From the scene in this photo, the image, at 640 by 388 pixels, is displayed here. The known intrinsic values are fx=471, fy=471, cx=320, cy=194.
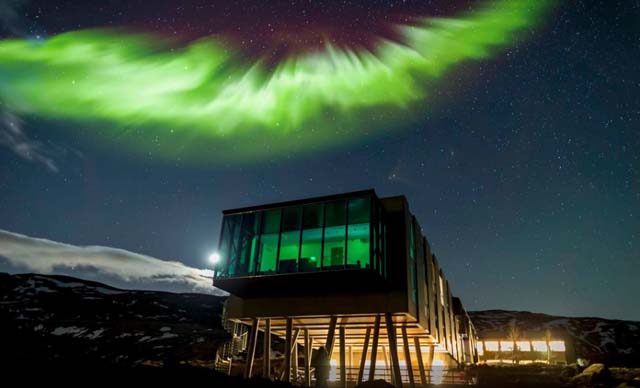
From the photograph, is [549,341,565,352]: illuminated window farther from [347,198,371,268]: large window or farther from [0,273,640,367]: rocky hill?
[347,198,371,268]: large window

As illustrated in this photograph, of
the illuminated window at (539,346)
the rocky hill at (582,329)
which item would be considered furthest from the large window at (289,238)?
the rocky hill at (582,329)

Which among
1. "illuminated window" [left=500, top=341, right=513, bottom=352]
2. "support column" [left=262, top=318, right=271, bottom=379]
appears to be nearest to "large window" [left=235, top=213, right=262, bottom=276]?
"support column" [left=262, top=318, right=271, bottom=379]

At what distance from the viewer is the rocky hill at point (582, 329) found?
116375mm

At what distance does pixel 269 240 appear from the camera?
30406 millimetres

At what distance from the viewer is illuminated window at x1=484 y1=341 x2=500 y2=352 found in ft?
254

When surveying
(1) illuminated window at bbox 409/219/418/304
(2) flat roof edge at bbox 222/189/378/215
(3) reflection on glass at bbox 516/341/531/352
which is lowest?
(3) reflection on glass at bbox 516/341/531/352

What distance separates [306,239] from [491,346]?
202 ft

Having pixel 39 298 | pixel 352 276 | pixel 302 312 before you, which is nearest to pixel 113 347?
pixel 39 298

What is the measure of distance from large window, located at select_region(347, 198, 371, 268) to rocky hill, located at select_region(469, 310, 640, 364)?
7915cm

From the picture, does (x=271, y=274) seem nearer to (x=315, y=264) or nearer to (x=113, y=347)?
(x=315, y=264)

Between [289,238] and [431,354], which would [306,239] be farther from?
[431,354]

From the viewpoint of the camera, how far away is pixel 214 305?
14175cm

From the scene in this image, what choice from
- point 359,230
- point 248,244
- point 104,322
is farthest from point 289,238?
point 104,322

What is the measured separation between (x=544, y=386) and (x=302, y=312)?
15.9 m
